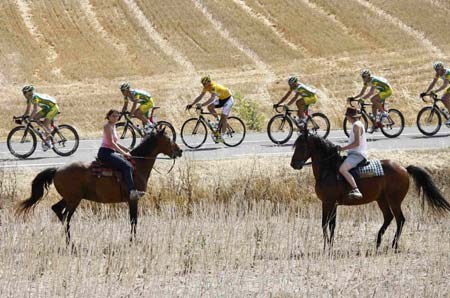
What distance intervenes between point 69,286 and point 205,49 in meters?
42.4

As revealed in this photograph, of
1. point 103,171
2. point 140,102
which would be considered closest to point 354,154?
point 103,171

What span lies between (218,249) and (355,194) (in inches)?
87.1

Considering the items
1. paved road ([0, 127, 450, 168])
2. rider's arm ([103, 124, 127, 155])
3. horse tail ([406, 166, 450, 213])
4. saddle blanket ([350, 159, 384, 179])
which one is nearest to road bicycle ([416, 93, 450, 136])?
paved road ([0, 127, 450, 168])

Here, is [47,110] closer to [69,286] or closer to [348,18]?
[69,286]

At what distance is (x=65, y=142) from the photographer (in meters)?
23.4

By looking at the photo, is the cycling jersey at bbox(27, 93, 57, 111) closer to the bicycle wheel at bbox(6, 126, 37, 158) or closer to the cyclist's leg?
the bicycle wheel at bbox(6, 126, 37, 158)

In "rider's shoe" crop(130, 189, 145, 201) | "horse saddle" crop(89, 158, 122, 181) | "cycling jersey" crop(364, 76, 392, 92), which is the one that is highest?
"cycling jersey" crop(364, 76, 392, 92)

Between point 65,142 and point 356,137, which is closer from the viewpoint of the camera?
point 356,137

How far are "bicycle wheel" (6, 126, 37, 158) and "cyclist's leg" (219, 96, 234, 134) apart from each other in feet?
14.9

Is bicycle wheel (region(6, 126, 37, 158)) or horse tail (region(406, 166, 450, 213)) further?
bicycle wheel (region(6, 126, 37, 158))

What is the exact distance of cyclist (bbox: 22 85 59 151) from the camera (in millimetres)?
20781

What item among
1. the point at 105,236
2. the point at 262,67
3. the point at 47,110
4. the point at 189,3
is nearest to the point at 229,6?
the point at 189,3

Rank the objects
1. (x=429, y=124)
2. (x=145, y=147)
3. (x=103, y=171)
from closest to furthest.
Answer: (x=103, y=171) → (x=145, y=147) → (x=429, y=124)

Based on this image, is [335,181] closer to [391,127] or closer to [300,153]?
[300,153]
